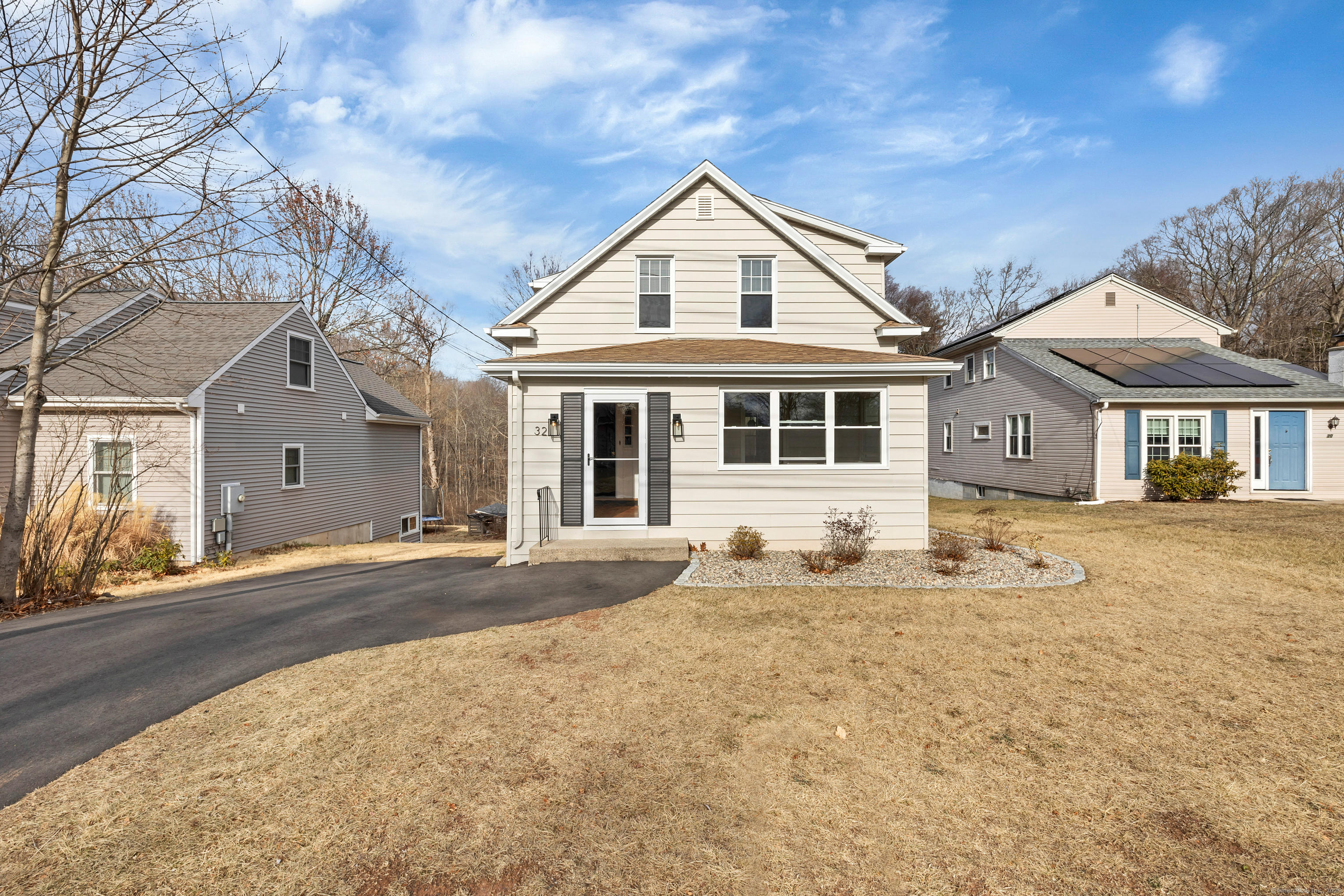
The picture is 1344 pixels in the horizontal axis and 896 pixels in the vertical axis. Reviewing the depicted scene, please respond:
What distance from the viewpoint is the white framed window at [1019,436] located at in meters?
18.2

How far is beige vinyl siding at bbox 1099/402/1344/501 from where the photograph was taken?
15.5 m

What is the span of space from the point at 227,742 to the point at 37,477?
43.6 feet

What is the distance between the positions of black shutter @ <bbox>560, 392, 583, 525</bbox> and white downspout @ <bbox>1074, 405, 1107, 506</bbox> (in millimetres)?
14349

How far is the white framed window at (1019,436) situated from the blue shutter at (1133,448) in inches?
103

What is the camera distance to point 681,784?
3.08 m

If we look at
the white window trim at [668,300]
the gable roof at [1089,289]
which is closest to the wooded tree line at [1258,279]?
the gable roof at [1089,289]

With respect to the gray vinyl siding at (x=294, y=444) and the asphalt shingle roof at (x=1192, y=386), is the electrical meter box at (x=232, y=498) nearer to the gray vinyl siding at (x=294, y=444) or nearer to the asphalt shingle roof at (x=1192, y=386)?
the gray vinyl siding at (x=294, y=444)

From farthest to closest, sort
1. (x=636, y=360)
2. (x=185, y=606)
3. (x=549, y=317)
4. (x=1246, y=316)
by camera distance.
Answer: (x=1246, y=316) < (x=549, y=317) < (x=636, y=360) < (x=185, y=606)

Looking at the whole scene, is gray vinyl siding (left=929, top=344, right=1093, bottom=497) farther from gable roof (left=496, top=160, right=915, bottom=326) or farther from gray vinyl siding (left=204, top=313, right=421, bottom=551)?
gray vinyl siding (left=204, top=313, right=421, bottom=551)

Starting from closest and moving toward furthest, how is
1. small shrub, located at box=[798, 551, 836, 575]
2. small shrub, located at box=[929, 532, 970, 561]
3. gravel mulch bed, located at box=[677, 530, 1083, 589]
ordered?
gravel mulch bed, located at box=[677, 530, 1083, 589], small shrub, located at box=[798, 551, 836, 575], small shrub, located at box=[929, 532, 970, 561]

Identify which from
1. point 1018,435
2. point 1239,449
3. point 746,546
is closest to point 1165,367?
point 1239,449

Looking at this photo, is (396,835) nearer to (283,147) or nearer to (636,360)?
(636,360)

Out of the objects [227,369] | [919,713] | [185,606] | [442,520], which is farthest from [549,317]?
[442,520]

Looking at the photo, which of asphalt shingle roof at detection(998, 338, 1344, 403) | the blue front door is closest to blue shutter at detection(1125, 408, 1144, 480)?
asphalt shingle roof at detection(998, 338, 1344, 403)
